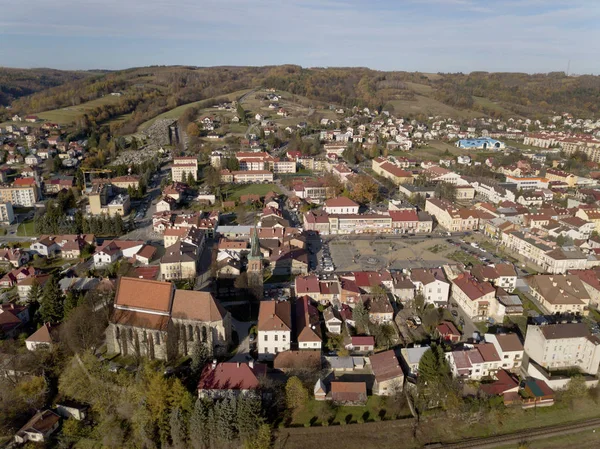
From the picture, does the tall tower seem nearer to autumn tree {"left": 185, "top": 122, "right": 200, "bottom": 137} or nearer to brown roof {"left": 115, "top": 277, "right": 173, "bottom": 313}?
brown roof {"left": 115, "top": 277, "right": 173, "bottom": 313}

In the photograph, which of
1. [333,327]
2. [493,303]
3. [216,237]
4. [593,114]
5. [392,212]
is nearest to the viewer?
[333,327]

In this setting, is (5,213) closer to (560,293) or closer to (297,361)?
(297,361)

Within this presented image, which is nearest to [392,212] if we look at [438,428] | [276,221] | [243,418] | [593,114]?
[276,221]

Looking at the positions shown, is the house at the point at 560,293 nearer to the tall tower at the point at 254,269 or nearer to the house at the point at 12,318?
the tall tower at the point at 254,269

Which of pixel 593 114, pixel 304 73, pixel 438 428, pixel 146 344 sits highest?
pixel 304 73

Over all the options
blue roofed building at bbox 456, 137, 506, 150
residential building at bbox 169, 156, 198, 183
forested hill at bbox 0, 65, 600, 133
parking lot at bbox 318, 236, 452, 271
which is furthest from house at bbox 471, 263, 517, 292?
forested hill at bbox 0, 65, 600, 133

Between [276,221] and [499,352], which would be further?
[276,221]

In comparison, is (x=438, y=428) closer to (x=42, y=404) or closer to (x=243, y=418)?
(x=243, y=418)

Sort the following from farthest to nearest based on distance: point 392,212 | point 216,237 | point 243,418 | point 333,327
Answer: point 392,212
point 216,237
point 333,327
point 243,418
